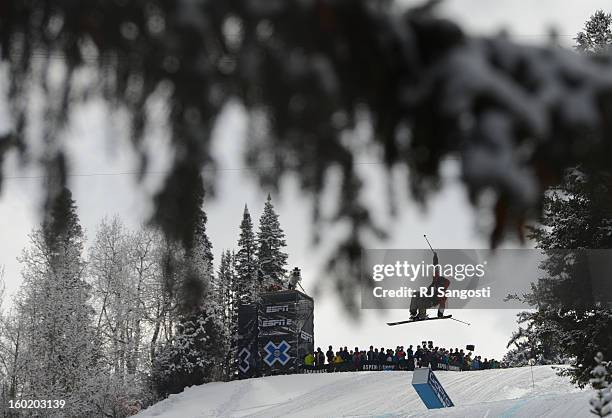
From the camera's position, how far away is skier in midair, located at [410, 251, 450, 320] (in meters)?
22.6

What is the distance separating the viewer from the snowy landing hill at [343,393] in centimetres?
2588

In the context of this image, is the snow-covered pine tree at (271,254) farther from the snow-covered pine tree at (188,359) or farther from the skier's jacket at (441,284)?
the skier's jacket at (441,284)

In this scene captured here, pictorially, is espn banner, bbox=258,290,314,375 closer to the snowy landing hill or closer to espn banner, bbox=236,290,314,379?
espn banner, bbox=236,290,314,379

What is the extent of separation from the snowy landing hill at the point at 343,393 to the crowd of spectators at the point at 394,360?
114 centimetres

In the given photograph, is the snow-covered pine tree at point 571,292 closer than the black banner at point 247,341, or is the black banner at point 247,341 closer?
the snow-covered pine tree at point 571,292

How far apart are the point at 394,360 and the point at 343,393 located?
6.62 meters

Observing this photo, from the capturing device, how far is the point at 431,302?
23344mm

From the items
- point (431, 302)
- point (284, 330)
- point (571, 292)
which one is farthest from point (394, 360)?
point (571, 292)

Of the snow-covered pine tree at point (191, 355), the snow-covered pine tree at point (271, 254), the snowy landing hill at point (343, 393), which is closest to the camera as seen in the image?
the snowy landing hill at point (343, 393)

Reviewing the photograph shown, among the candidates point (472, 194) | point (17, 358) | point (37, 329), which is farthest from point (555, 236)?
point (17, 358)

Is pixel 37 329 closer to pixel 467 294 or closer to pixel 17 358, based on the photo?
pixel 17 358

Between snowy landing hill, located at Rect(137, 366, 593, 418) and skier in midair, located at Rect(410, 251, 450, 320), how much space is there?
2.94m

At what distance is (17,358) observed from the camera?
114 ft

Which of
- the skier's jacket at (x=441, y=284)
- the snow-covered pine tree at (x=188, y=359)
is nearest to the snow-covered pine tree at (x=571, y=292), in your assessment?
the skier's jacket at (x=441, y=284)
